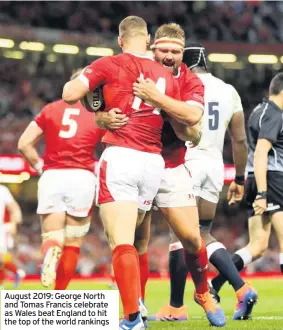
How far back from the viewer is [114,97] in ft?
21.0

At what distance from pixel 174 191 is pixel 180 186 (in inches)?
3.0

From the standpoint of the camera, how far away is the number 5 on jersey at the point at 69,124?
9.11m

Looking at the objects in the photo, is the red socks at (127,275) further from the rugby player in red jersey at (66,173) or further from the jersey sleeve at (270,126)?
the rugby player in red jersey at (66,173)

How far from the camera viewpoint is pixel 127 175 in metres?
6.25

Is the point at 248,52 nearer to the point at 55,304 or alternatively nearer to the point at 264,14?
the point at 264,14

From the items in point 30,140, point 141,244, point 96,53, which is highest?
point 96,53

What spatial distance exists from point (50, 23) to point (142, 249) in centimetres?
2291

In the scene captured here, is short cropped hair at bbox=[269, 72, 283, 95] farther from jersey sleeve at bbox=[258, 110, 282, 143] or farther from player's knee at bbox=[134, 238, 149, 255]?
player's knee at bbox=[134, 238, 149, 255]

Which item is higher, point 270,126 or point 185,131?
point 270,126

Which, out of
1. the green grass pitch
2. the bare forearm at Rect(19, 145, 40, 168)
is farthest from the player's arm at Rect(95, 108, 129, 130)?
the bare forearm at Rect(19, 145, 40, 168)

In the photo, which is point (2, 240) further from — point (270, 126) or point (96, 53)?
point (96, 53)

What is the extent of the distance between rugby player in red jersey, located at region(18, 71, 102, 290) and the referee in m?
1.54

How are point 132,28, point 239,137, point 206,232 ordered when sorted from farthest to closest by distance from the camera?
point 239,137, point 206,232, point 132,28

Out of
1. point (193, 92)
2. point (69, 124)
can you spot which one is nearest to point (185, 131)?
point (193, 92)
